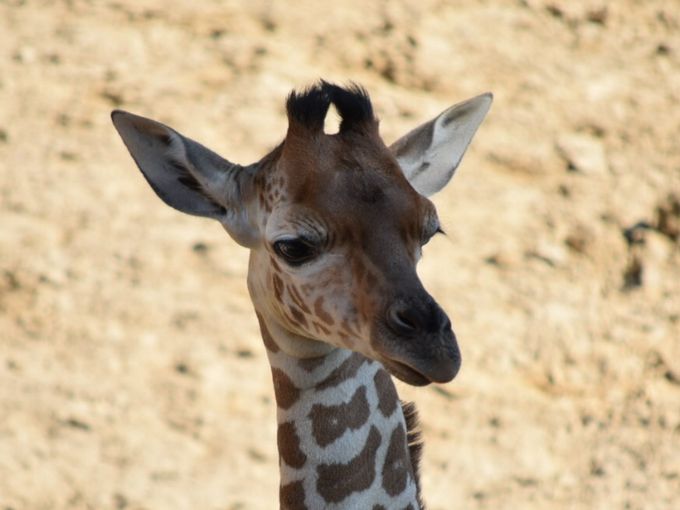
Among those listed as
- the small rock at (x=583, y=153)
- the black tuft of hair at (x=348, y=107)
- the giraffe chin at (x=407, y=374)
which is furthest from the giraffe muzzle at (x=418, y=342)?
the small rock at (x=583, y=153)

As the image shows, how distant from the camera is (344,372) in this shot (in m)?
3.89

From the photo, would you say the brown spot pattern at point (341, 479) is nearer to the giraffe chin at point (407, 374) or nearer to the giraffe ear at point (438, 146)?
the giraffe chin at point (407, 374)

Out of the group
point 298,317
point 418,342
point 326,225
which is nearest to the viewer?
point 418,342

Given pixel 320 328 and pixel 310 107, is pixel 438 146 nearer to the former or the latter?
pixel 310 107

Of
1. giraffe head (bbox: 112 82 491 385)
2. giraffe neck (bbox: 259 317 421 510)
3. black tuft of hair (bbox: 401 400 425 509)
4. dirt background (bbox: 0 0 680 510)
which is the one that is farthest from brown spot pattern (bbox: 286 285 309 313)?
dirt background (bbox: 0 0 680 510)

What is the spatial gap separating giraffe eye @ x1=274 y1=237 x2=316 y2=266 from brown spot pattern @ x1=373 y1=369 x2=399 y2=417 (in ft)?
1.65

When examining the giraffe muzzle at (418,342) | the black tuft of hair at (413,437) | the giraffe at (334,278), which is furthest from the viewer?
the black tuft of hair at (413,437)

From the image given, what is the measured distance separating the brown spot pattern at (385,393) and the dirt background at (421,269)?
3.38 meters

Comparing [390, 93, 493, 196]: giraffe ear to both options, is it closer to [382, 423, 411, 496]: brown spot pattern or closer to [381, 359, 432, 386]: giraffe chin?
[382, 423, 411, 496]: brown spot pattern

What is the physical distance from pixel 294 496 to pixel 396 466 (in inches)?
12.7

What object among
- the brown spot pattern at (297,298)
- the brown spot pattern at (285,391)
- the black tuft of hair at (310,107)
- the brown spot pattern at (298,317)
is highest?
the black tuft of hair at (310,107)

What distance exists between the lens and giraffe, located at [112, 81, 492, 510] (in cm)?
348

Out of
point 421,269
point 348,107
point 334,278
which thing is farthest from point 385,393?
point 421,269

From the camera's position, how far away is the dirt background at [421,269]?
24.0ft
